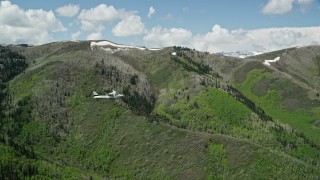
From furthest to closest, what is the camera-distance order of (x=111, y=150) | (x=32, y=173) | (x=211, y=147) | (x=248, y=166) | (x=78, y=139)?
1. (x=78, y=139)
2. (x=111, y=150)
3. (x=211, y=147)
4. (x=248, y=166)
5. (x=32, y=173)

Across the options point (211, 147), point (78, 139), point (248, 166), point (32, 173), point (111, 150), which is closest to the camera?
point (32, 173)

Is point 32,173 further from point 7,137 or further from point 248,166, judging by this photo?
point 248,166

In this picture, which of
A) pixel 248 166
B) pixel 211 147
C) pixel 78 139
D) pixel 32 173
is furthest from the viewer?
pixel 78 139

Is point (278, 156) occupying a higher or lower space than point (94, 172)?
higher

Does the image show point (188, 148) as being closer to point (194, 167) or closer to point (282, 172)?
point (194, 167)

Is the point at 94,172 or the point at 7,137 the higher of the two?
the point at 7,137

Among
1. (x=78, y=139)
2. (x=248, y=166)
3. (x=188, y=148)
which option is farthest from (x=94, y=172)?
(x=248, y=166)

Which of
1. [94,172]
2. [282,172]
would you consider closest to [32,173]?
[94,172]

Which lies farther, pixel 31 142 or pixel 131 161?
pixel 31 142

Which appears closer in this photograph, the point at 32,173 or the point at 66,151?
the point at 32,173
